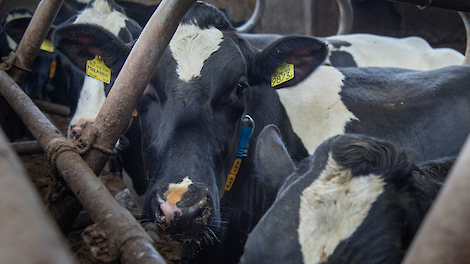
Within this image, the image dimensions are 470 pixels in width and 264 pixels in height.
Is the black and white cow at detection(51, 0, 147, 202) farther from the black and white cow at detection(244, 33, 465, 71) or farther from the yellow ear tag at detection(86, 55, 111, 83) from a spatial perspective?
the black and white cow at detection(244, 33, 465, 71)

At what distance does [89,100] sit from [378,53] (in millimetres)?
3437

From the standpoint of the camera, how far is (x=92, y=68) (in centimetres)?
180

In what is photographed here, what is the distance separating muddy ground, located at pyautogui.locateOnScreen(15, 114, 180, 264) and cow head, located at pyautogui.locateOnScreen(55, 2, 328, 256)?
600 mm

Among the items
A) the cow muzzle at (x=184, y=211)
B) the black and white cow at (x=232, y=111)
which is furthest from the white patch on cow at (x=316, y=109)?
the cow muzzle at (x=184, y=211)

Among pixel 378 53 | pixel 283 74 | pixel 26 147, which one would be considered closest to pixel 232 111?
pixel 283 74

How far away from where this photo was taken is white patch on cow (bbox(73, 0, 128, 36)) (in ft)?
9.21

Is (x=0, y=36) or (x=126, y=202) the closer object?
(x=126, y=202)

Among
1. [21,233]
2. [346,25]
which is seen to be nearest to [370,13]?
[346,25]

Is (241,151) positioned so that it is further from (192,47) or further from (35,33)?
(35,33)

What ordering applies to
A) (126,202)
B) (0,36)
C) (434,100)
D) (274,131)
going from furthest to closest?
1. (0,36)
2. (126,202)
3. (434,100)
4. (274,131)

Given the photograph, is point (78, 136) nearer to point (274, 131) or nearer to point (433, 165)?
point (274, 131)

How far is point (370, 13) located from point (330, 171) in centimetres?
679

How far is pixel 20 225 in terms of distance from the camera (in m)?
0.32

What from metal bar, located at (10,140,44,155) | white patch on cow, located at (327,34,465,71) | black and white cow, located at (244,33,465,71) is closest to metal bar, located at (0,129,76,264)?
metal bar, located at (10,140,44,155)
